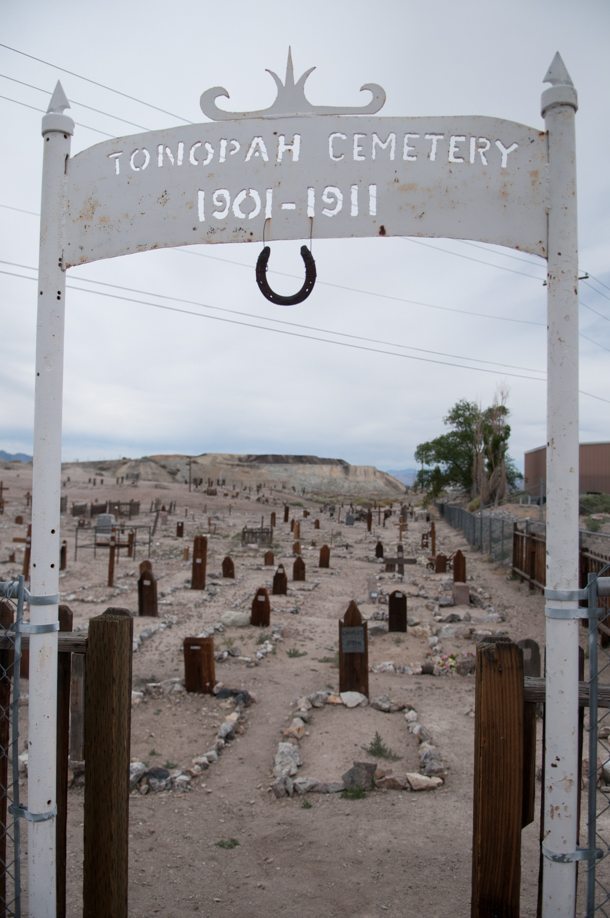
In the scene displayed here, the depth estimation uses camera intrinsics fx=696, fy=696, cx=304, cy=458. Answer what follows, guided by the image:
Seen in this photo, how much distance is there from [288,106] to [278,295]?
2.40 ft

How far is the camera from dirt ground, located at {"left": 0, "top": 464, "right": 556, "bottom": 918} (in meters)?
3.80

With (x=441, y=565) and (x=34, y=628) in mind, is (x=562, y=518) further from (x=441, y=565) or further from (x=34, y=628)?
(x=441, y=565)

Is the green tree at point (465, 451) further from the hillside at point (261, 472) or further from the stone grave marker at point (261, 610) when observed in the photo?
the stone grave marker at point (261, 610)

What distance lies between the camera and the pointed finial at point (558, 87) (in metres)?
2.58

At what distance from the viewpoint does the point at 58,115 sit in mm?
2898

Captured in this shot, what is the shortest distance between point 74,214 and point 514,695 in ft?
8.71

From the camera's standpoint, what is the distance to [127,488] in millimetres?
63594

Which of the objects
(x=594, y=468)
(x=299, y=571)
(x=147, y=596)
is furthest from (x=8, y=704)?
(x=594, y=468)

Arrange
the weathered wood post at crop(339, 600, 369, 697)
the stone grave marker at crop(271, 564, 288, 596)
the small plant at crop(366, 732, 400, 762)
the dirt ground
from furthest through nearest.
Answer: the stone grave marker at crop(271, 564, 288, 596) → the weathered wood post at crop(339, 600, 369, 697) → the small plant at crop(366, 732, 400, 762) → the dirt ground

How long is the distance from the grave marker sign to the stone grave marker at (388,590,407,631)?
917cm

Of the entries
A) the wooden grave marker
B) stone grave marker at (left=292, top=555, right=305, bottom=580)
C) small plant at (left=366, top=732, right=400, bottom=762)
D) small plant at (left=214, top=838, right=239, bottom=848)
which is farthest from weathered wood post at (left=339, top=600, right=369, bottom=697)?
the wooden grave marker

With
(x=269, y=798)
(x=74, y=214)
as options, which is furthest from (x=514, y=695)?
(x=269, y=798)

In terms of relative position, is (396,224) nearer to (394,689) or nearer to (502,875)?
(502,875)

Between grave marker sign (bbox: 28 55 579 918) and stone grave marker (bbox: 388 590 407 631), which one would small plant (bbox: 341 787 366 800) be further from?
stone grave marker (bbox: 388 590 407 631)
